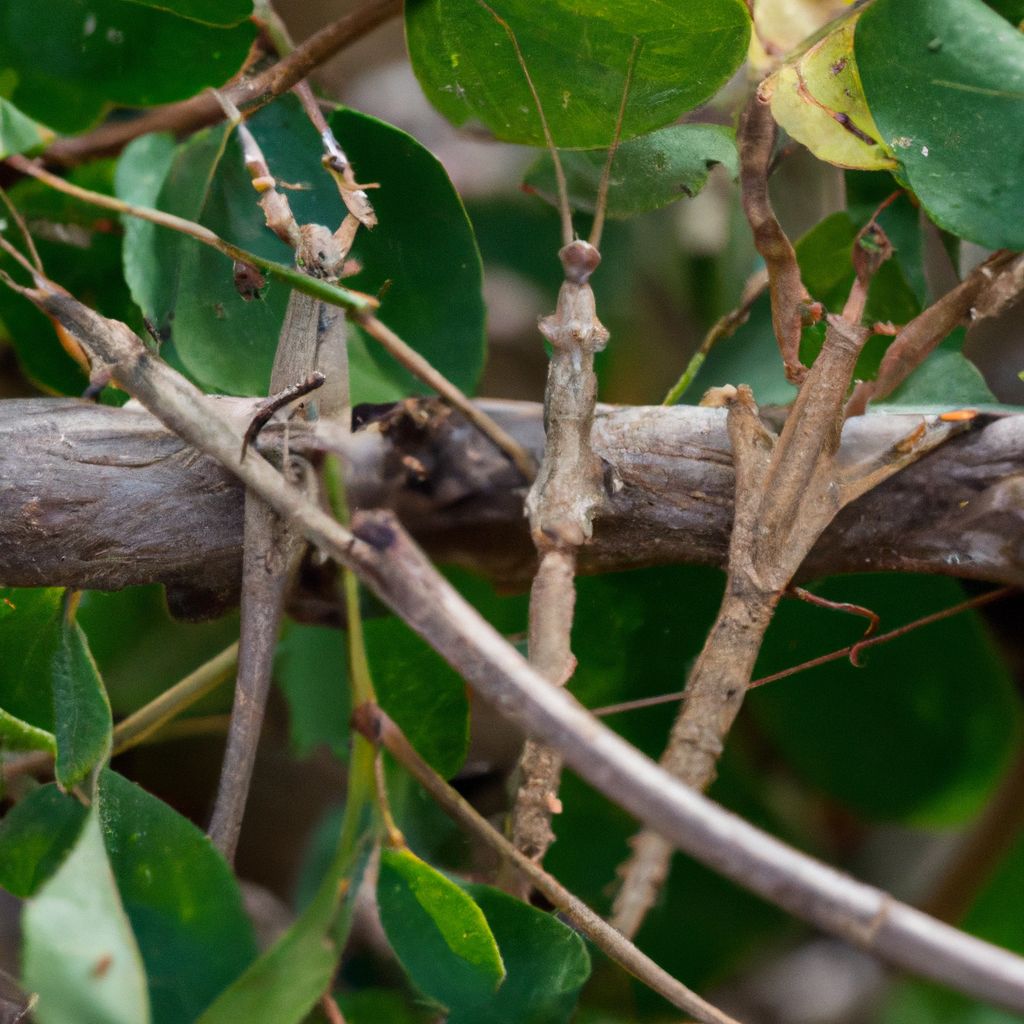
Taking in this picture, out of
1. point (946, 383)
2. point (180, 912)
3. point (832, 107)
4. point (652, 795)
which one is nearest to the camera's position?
point (652, 795)

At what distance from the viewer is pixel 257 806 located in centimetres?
113

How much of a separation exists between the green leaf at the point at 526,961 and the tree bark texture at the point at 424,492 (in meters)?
0.21

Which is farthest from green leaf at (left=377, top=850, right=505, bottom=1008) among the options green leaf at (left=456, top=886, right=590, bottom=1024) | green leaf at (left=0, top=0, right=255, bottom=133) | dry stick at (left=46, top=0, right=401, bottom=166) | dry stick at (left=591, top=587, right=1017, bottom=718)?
green leaf at (left=0, top=0, right=255, bottom=133)

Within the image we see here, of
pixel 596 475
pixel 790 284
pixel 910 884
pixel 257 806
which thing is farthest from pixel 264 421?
pixel 910 884

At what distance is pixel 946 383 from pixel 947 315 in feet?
0.27

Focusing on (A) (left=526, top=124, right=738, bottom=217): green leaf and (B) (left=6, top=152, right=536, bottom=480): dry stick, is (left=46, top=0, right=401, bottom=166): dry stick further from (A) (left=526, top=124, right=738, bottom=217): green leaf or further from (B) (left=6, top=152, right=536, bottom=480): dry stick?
(A) (left=526, top=124, right=738, bottom=217): green leaf

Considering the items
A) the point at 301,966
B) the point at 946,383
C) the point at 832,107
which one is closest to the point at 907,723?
the point at 946,383

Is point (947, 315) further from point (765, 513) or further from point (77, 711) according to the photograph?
point (77, 711)

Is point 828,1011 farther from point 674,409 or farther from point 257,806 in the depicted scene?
point 674,409

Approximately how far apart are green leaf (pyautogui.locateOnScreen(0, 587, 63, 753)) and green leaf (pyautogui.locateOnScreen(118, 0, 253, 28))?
1.23 feet

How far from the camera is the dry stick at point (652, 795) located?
0.97 ft

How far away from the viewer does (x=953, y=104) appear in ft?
1.73

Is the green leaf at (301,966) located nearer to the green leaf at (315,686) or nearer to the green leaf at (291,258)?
the green leaf at (291,258)

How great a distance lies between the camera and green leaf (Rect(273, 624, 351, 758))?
900 mm
